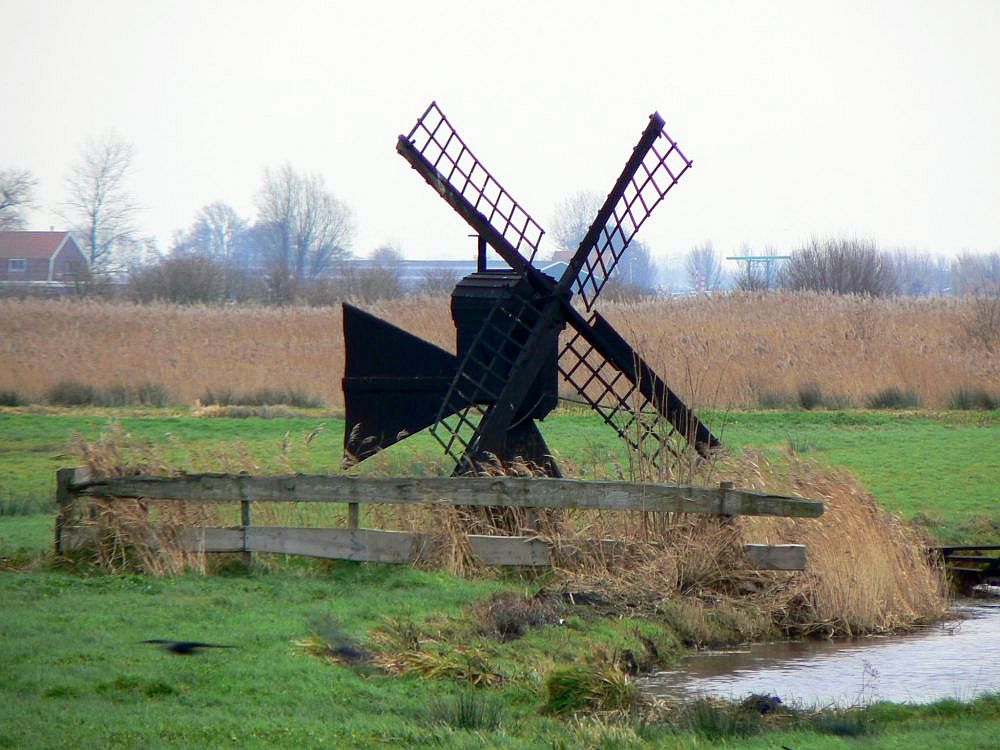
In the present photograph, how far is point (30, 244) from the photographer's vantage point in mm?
34312

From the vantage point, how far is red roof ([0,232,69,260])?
30719 mm

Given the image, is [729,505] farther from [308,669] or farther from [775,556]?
[308,669]

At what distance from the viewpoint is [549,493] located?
11688 millimetres

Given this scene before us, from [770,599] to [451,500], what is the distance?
340 cm

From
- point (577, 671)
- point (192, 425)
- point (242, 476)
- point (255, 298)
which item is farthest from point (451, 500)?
point (255, 298)

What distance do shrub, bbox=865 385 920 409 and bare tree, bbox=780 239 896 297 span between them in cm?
2264

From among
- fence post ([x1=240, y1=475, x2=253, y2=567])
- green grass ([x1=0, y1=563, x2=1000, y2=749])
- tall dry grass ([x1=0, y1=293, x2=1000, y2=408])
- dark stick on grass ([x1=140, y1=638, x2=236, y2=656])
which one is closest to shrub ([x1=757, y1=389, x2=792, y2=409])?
tall dry grass ([x1=0, y1=293, x2=1000, y2=408])

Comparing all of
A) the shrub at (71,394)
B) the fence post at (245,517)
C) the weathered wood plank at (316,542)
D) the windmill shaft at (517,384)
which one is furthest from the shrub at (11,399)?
the weathered wood plank at (316,542)

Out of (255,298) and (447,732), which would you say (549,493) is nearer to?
(447,732)

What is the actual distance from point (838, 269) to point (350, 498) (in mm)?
42159

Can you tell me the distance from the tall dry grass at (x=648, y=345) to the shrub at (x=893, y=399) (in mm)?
193

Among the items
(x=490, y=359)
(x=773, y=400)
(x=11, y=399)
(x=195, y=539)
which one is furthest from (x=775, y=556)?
(x=11, y=399)

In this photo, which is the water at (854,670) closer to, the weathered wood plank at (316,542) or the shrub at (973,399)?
the weathered wood plank at (316,542)

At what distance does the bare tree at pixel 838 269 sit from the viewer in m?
50.1
